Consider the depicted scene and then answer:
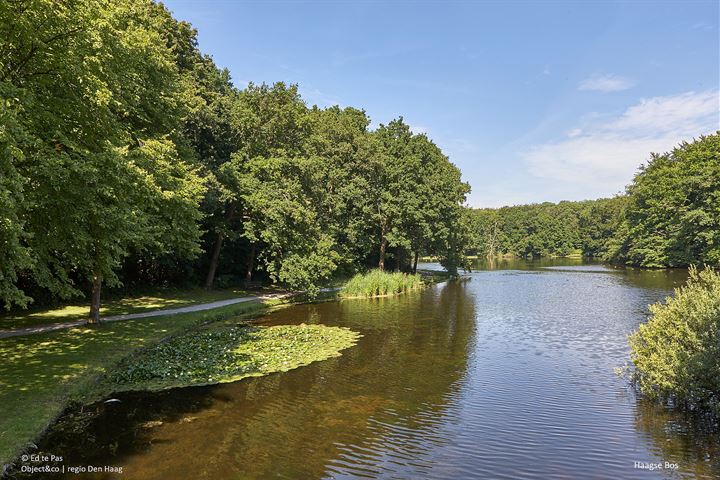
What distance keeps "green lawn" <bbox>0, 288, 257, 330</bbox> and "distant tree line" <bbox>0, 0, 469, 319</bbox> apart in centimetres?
129

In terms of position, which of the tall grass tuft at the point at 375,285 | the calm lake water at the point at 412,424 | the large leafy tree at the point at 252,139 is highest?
the large leafy tree at the point at 252,139

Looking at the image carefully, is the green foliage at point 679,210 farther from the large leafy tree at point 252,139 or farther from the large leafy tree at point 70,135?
the large leafy tree at point 70,135

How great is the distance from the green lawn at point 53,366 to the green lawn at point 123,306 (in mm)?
3351

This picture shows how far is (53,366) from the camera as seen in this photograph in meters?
14.5

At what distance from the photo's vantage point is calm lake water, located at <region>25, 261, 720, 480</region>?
30.9ft

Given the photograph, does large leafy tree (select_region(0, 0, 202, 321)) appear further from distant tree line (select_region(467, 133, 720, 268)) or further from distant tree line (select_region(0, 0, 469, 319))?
distant tree line (select_region(467, 133, 720, 268))

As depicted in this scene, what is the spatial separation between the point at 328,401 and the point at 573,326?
18.7 meters

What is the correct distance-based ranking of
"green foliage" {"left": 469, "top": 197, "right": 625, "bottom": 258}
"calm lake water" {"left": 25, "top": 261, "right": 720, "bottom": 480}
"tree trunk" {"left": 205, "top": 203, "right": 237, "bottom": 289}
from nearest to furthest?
"calm lake water" {"left": 25, "top": 261, "right": 720, "bottom": 480}, "tree trunk" {"left": 205, "top": 203, "right": 237, "bottom": 289}, "green foliage" {"left": 469, "top": 197, "right": 625, "bottom": 258}

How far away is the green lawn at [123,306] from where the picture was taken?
72.2 ft

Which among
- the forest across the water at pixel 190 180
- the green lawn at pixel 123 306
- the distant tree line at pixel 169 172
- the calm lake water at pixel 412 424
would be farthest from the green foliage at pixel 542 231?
the calm lake water at pixel 412 424

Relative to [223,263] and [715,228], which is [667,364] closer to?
[223,263]

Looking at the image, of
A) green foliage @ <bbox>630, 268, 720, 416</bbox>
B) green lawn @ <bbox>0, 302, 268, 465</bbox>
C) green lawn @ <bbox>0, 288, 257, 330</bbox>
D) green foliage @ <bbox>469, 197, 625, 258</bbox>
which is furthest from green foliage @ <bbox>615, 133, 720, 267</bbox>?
green lawn @ <bbox>0, 302, 268, 465</bbox>

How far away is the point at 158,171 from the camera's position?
22.0 m

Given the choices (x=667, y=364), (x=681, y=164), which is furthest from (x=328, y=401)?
(x=681, y=164)
